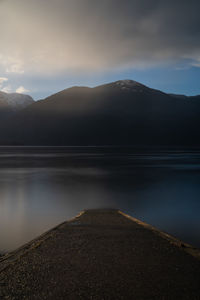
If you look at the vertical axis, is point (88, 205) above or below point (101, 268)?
below

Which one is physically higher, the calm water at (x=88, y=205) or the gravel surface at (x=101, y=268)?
the gravel surface at (x=101, y=268)

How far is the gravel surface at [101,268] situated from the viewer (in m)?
5.68

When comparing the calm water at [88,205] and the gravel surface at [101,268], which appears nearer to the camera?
the gravel surface at [101,268]

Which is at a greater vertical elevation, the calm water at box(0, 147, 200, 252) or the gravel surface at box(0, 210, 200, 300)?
the gravel surface at box(0, 210, 200, 300)

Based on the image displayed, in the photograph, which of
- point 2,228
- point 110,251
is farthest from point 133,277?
point 2,228

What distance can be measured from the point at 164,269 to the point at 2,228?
9.27 m

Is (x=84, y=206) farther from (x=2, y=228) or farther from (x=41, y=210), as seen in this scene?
(x=2, y=228)

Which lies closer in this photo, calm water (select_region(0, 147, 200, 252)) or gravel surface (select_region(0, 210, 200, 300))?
gravel surface (select_region(0, 210, 200, 300))

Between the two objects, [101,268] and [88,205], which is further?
[88,205]

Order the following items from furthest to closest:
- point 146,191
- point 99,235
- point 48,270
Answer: point 146,191 < point 99,235 < point 48,270

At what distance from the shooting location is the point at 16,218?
49.3 ft

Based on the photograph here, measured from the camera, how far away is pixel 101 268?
6730mm

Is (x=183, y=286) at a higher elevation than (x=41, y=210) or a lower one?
higher

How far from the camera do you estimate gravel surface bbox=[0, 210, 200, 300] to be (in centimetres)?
568
